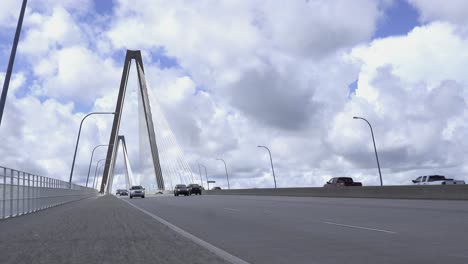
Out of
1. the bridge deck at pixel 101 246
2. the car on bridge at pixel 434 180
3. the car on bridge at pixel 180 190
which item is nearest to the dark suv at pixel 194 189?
the car on bridge at pixel 180 190

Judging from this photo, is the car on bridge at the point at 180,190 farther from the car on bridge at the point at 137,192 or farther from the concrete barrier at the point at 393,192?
the concrete barrier at the point at 393,192

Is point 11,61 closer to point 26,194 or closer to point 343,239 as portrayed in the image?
point 26,194

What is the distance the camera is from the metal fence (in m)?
24.1

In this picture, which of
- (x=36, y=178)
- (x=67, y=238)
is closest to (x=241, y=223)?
(x=67, y=238)

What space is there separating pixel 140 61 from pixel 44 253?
59.3 meters

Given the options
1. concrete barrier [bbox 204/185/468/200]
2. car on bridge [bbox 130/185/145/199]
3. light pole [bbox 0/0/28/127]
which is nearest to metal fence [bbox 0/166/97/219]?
light pole [bbox 0/0/28/127]

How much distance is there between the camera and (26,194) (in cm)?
2928

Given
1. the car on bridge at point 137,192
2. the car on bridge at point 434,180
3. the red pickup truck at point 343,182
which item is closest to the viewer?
the car on bridge at point 434,180

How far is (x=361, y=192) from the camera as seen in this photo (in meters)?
43.6

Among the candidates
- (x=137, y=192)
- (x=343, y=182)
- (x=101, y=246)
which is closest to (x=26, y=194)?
(x=101, y=246)

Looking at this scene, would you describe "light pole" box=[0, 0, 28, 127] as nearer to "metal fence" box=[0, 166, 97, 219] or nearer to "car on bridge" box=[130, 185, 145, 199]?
"metal fence" box=[0, 166, 97, 219]

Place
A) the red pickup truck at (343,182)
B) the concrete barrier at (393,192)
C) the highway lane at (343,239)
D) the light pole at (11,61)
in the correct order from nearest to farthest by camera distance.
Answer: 1. the highway lane at (343,239)
2. the light pole at (11,61)
3. the concrete barrier at (393,192)
4. the red pickup truck at (343,182)

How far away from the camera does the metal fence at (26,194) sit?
24.1 m

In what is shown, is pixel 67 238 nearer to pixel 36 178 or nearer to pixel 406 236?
pixel 406 236
